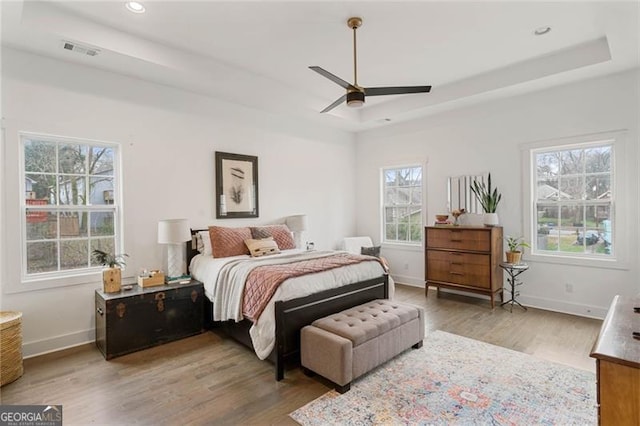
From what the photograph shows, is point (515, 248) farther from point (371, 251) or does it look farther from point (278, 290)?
point (278, 290)

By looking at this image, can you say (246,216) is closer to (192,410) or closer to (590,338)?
(192,410)

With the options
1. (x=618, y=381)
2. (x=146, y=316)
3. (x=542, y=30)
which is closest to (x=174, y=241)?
(x=146, y=316)

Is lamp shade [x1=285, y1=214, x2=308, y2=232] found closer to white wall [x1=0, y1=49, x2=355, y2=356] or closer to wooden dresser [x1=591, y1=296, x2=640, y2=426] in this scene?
white wall [x1=0, y1=49, x2=355, y2=356]

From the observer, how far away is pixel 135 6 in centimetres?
283

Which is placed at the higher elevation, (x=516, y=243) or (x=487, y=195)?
(x=487, y=195)

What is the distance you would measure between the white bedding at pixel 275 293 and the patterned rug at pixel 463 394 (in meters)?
0.67

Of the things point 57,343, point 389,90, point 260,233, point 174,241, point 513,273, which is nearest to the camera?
point 389,90

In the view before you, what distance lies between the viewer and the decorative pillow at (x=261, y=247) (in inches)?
162

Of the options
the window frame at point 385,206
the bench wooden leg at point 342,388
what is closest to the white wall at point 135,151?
the window frame at point 385,206

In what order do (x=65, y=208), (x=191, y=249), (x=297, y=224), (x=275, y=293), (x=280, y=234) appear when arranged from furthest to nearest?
1. (x=297, y=224)
2. (x=280, y=234)
3. (x=191, y=249)
4. (x=65, y=208)
5. (x=275, y=293)

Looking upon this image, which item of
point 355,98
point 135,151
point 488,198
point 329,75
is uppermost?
point 329,75

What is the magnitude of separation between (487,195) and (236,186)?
366 cm

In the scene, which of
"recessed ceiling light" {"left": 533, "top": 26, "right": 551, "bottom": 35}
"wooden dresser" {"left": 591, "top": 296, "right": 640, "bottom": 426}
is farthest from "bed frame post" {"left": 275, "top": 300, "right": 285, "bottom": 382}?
"recessed ceiling light" {"left": 533, "top": 26, "right": 551, "bottom": 35}

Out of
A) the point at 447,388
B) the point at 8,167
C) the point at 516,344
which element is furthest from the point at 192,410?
the point at 516,344
